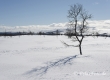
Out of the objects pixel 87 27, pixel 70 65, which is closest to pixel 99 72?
pixel 70 65

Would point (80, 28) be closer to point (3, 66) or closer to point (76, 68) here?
point (76, 68)

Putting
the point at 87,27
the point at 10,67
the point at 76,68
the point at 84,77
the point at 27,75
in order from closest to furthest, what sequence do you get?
the point at 84,77
the point at 27,75
the point at 76,68
the point at 10,67
the point at 87,27

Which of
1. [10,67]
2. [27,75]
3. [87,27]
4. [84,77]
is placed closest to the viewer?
[84,77]

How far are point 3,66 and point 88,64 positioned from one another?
9.66 m

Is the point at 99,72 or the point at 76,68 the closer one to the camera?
the point at 99,72

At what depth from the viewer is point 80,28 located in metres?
20.9

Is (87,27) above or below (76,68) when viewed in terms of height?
above

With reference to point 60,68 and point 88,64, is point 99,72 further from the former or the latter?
point 60,68

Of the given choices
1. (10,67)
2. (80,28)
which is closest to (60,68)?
(10,67)

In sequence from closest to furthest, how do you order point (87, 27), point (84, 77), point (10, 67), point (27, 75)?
point (84, 77)
point (27, 75)
point (10, 67)
point (87, 27)

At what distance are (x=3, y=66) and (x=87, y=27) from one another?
1223cm

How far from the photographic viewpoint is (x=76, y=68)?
15.4m

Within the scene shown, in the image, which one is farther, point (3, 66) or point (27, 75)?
point (3, 66)

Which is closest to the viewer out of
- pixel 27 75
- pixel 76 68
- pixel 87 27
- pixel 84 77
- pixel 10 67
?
pixel 84 77
